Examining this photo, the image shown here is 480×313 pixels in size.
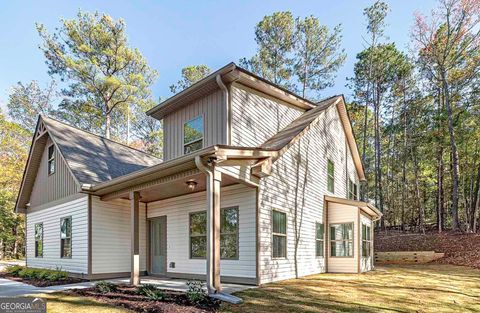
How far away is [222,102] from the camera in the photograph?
9.05m

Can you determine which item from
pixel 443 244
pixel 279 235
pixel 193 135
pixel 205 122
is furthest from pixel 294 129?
pixel 443 244

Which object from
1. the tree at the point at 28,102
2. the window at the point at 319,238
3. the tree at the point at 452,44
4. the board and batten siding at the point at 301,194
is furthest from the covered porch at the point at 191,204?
the tree at the point at 28,102

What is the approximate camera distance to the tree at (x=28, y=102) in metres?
26.4

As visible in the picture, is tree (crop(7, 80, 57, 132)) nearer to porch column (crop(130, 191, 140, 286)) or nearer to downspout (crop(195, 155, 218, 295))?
porch column (crop(130, 191, 140, 286))

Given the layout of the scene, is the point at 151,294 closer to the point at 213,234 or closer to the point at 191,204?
the point at 213,234

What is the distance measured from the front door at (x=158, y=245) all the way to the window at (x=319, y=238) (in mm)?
5195

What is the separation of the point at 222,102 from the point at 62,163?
6.51 metres

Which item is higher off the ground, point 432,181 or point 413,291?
point 432,181

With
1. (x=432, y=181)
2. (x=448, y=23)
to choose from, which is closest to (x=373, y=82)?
(x=448, y=23)

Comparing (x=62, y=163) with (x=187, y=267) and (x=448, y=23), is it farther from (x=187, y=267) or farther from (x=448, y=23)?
(x=448, y=23)

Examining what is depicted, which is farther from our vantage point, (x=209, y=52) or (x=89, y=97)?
(x=209, y=52)

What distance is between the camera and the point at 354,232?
11.4m

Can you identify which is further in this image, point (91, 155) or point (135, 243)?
point (91, 155)

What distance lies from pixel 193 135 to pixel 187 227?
2.82 m
